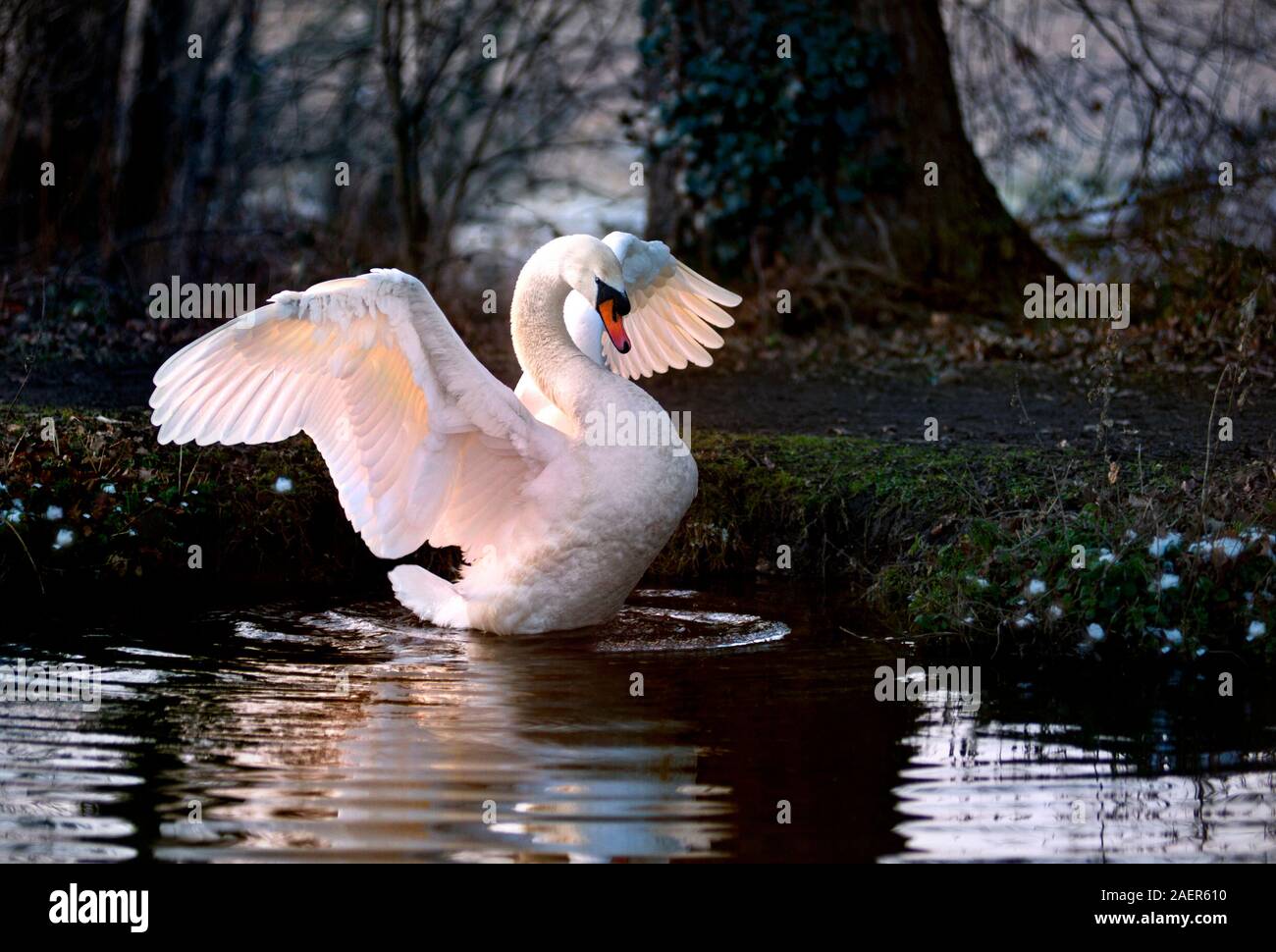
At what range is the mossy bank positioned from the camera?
19.0ft

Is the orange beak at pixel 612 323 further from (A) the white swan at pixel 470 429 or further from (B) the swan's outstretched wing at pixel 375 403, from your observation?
(B) the swan's outstretched wing at pixel 375 403

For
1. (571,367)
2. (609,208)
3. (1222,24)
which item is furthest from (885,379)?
(609,208)

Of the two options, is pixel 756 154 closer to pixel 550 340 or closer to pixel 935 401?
pixel 935 401

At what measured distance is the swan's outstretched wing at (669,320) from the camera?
752cm

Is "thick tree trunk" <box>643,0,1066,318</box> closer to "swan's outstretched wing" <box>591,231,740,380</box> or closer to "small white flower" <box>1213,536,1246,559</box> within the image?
"swan's outstretched wing" <box>591,231,740,380</box>

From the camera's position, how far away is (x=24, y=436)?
7387 millimetres

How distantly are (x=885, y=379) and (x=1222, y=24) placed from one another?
12.7 ft

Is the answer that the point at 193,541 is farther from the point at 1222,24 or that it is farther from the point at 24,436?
the point at 1222,24

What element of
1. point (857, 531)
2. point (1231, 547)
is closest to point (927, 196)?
point (857, 531)

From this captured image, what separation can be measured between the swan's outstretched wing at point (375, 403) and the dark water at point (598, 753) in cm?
54

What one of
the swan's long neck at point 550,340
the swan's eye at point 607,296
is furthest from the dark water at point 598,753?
the swan's eye at point 607,296

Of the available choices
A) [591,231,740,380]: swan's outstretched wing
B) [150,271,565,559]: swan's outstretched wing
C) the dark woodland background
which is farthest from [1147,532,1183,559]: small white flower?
the dark woodland background

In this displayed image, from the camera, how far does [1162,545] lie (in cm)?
583

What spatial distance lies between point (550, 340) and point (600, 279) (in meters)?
0.36
